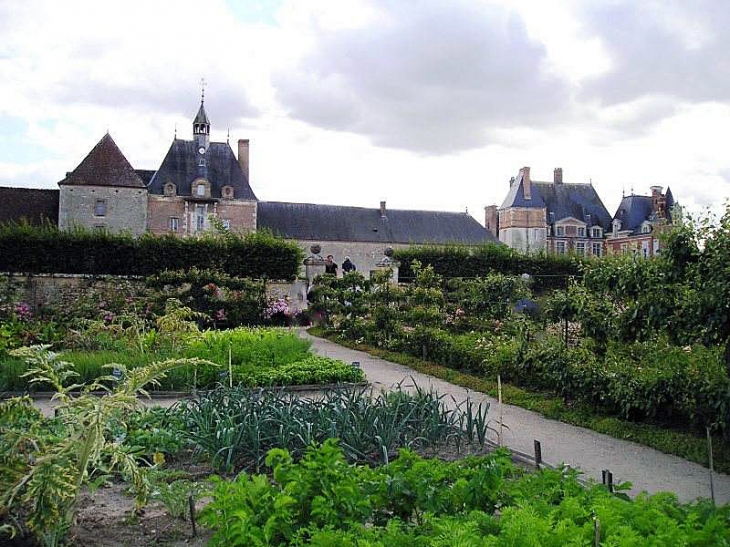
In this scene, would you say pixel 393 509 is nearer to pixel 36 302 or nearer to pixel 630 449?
pixel 630 449

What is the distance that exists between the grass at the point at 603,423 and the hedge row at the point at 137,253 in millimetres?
11446

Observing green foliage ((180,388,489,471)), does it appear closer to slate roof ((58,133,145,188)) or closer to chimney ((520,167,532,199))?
slate roof ((58,133,145,188))

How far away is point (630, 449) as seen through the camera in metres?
6.19

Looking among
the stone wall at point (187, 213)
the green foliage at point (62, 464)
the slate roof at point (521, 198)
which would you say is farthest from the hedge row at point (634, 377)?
the slate roof at point (521, 198)

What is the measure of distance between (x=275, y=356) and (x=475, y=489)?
7189mm

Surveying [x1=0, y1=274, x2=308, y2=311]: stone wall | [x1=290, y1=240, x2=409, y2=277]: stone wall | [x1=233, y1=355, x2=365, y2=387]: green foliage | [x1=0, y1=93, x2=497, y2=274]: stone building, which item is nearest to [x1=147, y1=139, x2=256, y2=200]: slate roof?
[x1=0, y1=93, x2=497, y2=274]: stone building

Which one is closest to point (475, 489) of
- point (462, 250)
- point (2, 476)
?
point (2, 476)

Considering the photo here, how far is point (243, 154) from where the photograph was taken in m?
39.6

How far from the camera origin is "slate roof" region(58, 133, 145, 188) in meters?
32.4

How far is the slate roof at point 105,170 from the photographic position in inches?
1277

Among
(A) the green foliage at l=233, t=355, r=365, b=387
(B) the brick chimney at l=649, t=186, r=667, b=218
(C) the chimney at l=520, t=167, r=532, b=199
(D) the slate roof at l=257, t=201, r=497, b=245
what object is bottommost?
(A) the green foliage at l=233, t=355, r=365, b=387

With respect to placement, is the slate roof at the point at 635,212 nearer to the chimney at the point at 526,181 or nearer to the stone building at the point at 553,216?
the stone building at the point at 553,216

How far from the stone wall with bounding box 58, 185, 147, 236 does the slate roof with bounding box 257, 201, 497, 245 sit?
274 inches

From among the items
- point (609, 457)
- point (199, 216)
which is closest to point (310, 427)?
point (609, 457)
